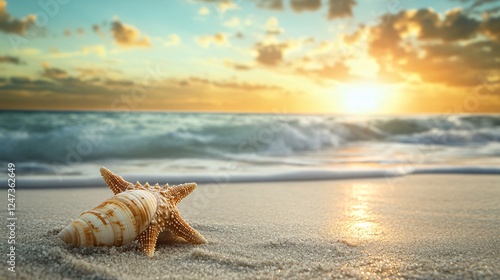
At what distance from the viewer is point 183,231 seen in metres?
2.80

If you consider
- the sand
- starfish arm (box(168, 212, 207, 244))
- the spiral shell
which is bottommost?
the sand

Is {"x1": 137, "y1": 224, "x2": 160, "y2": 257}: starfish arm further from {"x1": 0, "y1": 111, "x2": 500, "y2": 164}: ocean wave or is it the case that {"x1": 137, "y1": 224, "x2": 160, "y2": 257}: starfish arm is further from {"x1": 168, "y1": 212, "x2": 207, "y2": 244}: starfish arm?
{"x1": 0, "y1": 111, "x2": 500, "y2": 164}: ocean wave

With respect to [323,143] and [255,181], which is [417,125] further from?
[255,181]

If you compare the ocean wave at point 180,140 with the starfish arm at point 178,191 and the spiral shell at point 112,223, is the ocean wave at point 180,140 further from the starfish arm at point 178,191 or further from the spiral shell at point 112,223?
the spiral shell at point 112,223

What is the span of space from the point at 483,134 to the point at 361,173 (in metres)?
15.4

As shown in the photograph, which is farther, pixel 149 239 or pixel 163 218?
pixel 163 218

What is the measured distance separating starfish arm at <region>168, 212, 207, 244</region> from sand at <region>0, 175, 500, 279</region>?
0.19ft

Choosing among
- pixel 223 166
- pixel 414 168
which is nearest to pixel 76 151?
pixel 223 166

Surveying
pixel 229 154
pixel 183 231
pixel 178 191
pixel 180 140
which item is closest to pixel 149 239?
pixel 183 231

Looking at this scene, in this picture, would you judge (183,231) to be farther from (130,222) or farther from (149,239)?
(130,222)

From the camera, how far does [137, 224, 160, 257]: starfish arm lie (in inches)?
98.8

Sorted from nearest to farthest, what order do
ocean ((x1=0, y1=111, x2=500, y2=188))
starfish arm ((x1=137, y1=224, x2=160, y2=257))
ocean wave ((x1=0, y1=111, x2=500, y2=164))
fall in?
starfish arm ((x1=137, y1=224, x2=160, y2=257)) → ocean ((x1=0, y1=111, x2=500, y2=188)) → ocean wave ((x1=0, y1=111, x2=500, y2=164))

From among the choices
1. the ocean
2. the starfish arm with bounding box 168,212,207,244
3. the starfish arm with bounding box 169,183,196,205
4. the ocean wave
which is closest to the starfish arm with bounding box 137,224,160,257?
the starfish arm with bounding box 168,212,207,244

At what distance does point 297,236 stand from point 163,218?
1143mm
